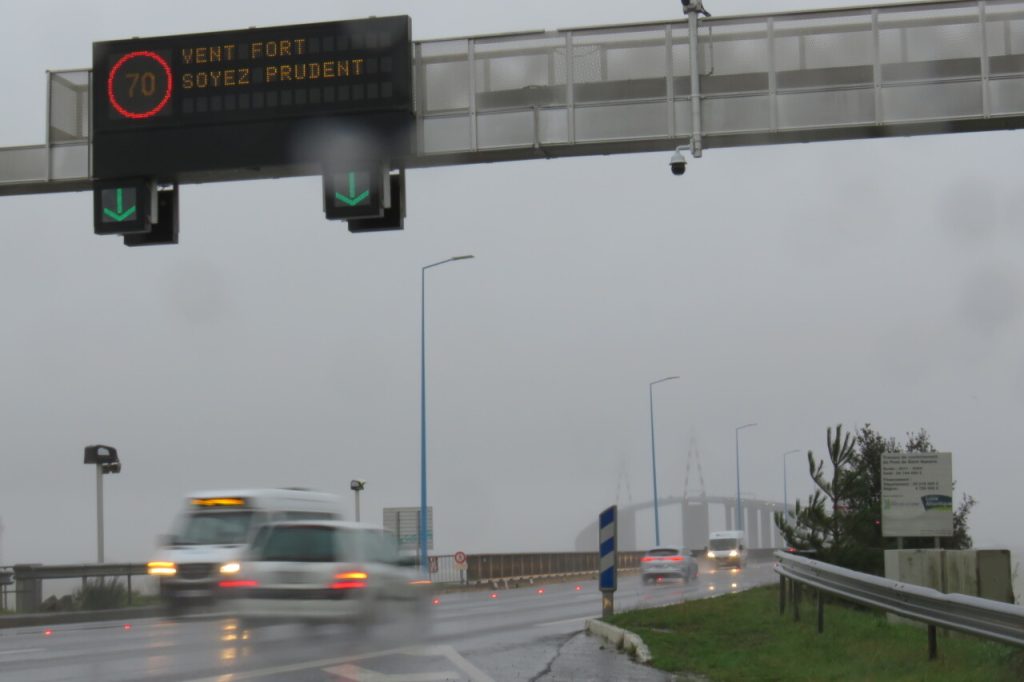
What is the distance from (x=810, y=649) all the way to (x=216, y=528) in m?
13.1

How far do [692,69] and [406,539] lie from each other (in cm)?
2846

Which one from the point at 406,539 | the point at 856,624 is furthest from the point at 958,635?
the point at 406,539

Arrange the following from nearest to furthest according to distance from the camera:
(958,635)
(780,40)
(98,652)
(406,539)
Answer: (958,635) → (98,652) → (780,40) → (406,539)

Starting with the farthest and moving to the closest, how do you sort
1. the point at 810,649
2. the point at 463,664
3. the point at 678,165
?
the point at 678,165 → the point at 810,649 → the point at 463,664

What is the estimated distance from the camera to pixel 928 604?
12.8 metres

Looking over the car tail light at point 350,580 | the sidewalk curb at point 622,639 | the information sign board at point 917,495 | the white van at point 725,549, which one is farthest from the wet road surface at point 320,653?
the white van at point 725,549

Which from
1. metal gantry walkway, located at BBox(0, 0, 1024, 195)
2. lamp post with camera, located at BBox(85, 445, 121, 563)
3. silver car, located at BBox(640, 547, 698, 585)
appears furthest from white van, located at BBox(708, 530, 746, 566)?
metal gantry walkway, located at BBox(0, 0, 1024, 195)

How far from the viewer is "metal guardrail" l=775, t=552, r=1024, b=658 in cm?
1095

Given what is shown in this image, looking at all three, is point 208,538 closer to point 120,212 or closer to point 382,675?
point 120,212

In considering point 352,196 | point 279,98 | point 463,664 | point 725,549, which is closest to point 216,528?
point 352,196

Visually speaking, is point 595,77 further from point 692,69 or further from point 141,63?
point 141,63

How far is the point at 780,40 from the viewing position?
18078 mm

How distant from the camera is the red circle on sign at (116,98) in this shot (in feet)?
60.1

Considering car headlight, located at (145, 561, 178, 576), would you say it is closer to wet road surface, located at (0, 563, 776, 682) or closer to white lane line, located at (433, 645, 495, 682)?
wet road surface, located at (0, 563, 776, 682)
